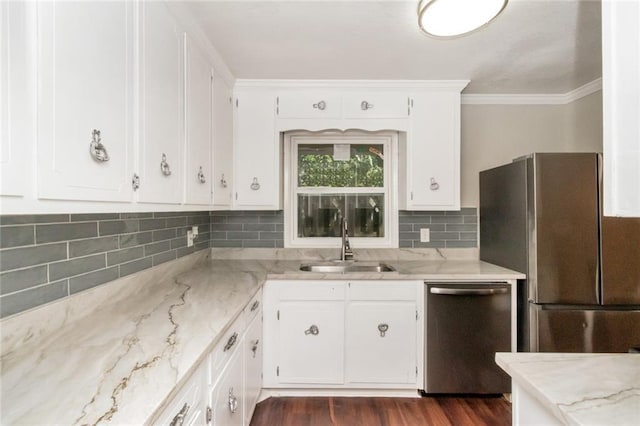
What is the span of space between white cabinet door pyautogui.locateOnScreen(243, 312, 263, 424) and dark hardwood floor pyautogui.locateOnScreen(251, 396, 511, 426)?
0.64 feet

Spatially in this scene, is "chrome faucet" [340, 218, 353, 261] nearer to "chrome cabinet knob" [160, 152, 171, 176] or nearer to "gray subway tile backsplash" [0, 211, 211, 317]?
"gray subway tile backsplash" [0, 211, 211, 317]

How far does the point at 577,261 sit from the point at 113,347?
2.33m

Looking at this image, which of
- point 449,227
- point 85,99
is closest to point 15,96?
point 85,99

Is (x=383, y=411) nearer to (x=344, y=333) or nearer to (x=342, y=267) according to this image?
(x=344, y=333)

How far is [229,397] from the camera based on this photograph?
1.36 meters

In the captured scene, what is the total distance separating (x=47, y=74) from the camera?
0.74 meters

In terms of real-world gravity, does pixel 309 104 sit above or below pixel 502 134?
above

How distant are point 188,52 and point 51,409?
150cm

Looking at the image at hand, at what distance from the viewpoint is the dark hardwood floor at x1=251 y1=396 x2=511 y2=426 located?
1.92 meters

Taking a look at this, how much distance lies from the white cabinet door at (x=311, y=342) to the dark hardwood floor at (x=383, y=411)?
144 millimetres

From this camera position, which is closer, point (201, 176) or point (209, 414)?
point (209, 414)

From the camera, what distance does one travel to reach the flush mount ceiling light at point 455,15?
50.8 inches

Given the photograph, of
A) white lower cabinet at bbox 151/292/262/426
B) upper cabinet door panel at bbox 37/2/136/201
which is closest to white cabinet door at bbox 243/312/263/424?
white lower cabinet at bbox 151/292/262/426

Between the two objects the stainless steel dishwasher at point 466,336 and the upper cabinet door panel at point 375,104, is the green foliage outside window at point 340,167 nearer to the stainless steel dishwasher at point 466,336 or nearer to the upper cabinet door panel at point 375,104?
the upper cabinet door panel at point 375,104
